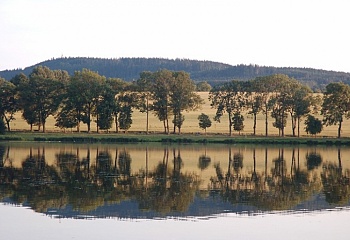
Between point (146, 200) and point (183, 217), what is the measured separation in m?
5.10

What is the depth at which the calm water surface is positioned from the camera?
2791cm

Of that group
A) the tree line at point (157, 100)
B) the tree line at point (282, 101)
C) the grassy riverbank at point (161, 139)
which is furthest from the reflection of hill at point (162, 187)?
the tree line at point (157, 100)

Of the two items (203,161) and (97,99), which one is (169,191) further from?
(97,99)

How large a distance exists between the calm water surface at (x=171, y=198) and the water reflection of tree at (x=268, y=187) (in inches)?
2.5

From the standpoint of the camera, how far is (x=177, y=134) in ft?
346

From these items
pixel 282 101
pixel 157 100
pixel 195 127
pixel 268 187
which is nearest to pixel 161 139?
pixel 157 100

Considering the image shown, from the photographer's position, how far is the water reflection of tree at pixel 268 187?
120ft

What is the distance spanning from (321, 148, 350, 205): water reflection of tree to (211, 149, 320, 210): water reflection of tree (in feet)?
3.05

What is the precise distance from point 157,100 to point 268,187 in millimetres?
67796

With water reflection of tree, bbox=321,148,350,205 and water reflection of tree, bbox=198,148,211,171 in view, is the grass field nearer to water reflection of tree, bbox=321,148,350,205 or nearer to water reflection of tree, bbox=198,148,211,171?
water reflection of tree, bbox=198,148,211,171

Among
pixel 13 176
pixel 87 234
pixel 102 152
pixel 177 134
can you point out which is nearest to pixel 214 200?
pixel 87 234

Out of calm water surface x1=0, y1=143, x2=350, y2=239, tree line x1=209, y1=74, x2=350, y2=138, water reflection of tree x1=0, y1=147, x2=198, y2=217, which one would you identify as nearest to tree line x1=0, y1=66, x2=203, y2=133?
tree line x1=209, y1=74, x2=350, y2=138

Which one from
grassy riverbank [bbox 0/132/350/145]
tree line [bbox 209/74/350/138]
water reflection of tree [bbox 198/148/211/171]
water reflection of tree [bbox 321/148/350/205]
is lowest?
water reflection of tree [bbox 321/148/350/205]

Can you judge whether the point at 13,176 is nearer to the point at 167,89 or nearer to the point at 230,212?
the point at 230,212
